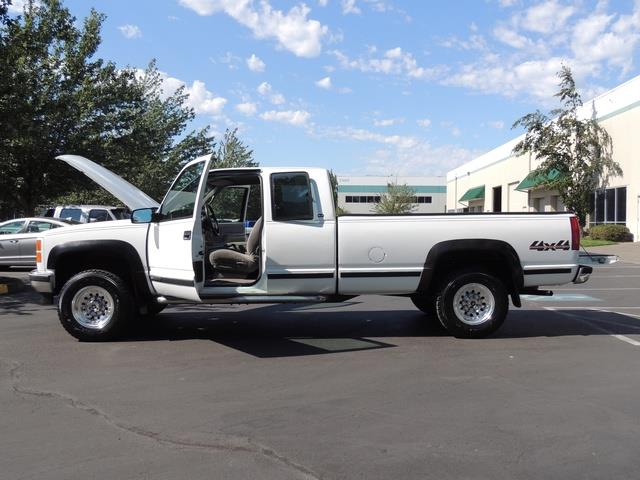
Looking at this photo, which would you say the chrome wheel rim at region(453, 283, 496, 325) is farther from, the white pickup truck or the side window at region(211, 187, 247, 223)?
the side window at region(211, 187, 247, 223)

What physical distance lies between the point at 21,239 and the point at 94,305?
9547 mm

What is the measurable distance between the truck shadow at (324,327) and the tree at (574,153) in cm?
2418

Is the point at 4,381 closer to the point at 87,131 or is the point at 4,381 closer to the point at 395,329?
the point at 395,329

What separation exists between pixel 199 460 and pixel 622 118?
31199 millimetres

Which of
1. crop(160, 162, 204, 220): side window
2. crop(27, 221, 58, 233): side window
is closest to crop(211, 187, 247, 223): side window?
crop(160, 162, 204, 220): side window

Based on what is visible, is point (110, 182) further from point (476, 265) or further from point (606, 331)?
point (606, 331)

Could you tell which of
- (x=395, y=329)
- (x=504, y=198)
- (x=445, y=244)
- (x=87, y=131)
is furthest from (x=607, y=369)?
(x=504, y=198)

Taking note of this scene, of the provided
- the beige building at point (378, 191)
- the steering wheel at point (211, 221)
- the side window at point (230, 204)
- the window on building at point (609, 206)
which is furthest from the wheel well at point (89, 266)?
the beige building at point (378, 191)

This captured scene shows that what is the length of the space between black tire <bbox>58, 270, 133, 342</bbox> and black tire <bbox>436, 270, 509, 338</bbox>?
3.96 m

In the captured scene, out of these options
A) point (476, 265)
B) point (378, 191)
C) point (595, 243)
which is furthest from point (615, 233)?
point (378, 191)

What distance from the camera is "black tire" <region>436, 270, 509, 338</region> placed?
7.37m

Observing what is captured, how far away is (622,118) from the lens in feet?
96.7

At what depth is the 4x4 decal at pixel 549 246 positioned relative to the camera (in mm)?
7336

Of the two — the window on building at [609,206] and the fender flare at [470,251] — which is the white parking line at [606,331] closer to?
the fender flare at [470,251]
